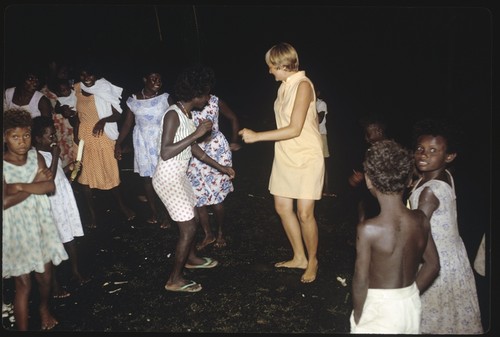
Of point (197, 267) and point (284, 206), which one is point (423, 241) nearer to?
point (284, 206)

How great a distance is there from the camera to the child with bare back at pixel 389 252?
2.26 meters

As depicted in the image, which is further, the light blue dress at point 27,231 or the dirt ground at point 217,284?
the dirt ground at point 217,284

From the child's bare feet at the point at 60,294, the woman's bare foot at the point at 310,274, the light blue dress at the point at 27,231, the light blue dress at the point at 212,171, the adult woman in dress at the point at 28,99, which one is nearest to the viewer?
the light blue dress at the point at 27,231

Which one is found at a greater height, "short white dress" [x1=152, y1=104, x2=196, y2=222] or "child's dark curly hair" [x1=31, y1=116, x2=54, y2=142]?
"child's dark curly hair" [x1=31, y1=116, x2=54, y2=142]

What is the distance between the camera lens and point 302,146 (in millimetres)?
3842

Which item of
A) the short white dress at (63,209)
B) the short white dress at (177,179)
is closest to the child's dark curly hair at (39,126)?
the short white dress at (63,209)

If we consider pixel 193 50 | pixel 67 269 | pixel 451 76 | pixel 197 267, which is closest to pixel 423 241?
pixel 197 267

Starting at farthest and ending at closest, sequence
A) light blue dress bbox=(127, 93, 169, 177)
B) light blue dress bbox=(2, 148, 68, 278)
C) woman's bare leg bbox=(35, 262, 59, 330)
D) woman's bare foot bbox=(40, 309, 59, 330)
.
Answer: light blue dress bbox=(127, 93, 169, 177), woman's bare foot bbox=(40, 309, 59, 330), woman's bare leg bbox=(35, 262, 59, 330), light blue dress bbox=(2, 148, 68, 278)

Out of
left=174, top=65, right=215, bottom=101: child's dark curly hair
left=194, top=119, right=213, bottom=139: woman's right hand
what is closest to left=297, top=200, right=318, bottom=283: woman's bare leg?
left=194, top=119, right=213, bottom=139: woman's right hand

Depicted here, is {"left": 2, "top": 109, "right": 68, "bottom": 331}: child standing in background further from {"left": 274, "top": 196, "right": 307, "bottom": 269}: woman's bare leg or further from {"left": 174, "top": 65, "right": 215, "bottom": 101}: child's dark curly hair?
{"left": 274, "top": 196, "right": 307, "bottom": 269}: woman's bare leg

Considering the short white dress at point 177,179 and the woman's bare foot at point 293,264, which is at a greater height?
the short white dress at point 177,179

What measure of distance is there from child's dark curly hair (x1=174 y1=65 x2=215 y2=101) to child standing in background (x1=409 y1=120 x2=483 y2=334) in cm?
190

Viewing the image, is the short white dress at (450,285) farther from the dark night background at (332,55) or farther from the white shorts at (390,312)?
the white shorts at (390,312)

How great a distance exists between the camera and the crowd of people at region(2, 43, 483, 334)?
2297 mm
